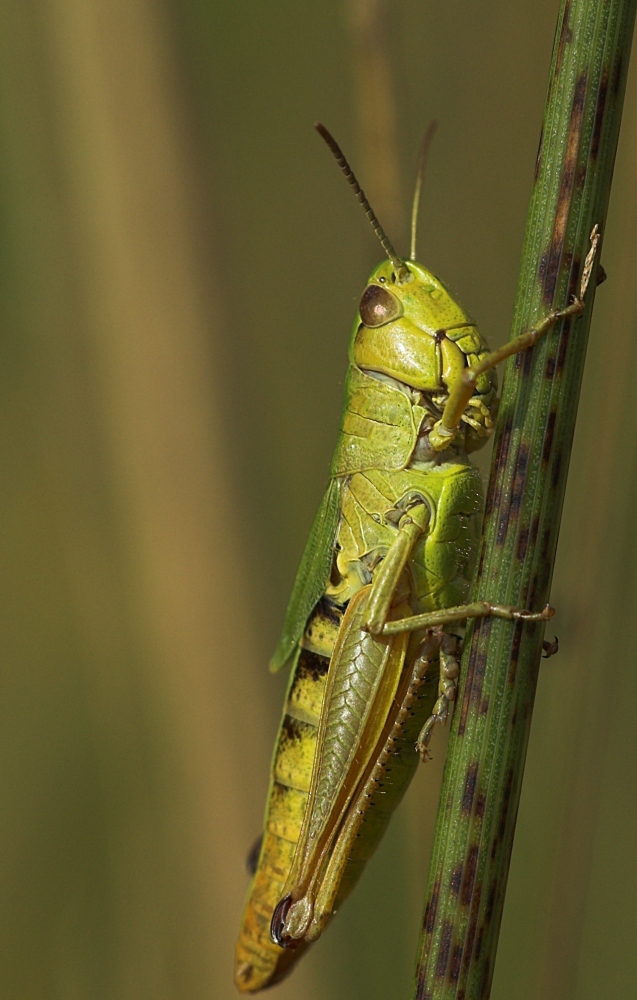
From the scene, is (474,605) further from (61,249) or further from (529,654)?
(61,249)

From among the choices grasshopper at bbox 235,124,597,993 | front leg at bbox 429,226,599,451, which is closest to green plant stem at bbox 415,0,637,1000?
front leg at bbox 429,226,599,451

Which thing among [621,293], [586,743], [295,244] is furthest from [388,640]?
[295,244]

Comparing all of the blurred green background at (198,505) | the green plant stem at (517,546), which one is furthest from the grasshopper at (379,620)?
the green plant stem at (517,546)

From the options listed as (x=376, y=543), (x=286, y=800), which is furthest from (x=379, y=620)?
(x=286, y=800)

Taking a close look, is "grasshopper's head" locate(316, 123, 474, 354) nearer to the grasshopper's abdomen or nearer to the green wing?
the green wing

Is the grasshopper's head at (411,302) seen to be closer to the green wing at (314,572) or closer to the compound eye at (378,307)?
the compound eye at (378,307)

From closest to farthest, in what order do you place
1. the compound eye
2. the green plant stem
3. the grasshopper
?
the green plant stem → the grasshopper → the compound eye

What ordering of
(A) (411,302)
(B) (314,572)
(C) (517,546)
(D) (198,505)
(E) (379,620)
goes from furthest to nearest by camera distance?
(D) (198,505) < (B) (314,572) < (A) (411,302) < (E) (379,620) < (C) (517,546)

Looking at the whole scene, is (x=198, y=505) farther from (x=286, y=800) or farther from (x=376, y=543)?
(x=286, y=800)
